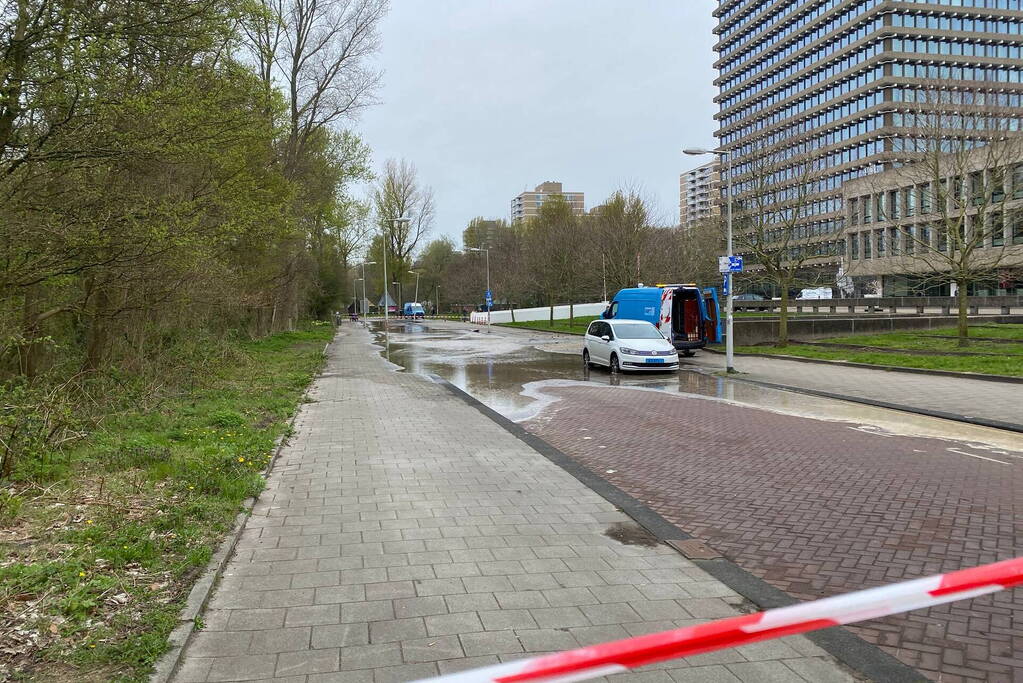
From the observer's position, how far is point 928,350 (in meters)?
22.1

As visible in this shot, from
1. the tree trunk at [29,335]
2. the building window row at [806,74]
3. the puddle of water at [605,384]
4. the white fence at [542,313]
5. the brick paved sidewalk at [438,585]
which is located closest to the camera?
the brick paved sidewalk at [438,585]

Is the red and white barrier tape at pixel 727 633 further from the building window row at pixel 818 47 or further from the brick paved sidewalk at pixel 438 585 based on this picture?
the building window row at pixel 818 47

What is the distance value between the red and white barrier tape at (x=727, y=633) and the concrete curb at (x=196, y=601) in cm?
190

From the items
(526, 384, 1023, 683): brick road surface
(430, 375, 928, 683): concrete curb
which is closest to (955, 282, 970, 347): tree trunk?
(526, 384, 1023, 683): brick road surface

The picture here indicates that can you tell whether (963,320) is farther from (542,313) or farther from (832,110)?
(832,110)

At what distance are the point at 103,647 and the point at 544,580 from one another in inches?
97.0

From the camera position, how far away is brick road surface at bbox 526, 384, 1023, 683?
385 centimetres

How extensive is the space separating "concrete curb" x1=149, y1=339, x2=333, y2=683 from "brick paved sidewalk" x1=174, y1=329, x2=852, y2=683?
7 cm

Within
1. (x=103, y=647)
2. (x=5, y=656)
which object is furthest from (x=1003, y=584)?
(x=5, y=656)

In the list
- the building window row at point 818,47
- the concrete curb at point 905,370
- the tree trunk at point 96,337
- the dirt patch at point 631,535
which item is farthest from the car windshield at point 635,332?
the building window row at point 818,47

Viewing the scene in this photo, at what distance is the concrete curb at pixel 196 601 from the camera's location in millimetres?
3322

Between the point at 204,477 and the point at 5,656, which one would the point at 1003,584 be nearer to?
the point at 5,656

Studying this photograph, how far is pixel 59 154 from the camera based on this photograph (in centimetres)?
781

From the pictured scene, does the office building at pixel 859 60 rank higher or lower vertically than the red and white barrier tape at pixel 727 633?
higher
